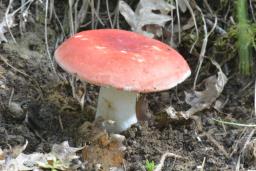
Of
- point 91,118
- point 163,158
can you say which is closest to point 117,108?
point 91,118

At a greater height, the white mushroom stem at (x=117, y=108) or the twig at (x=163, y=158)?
the white mushroom stem at (x=117, y=108)

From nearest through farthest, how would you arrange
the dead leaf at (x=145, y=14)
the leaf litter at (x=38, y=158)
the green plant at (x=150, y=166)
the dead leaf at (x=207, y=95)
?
the leaf litter at (x=38, y=158)
the green plant at (x=150, y=166)
the dead leaf at (x=207, y=95)
the dead leaf at (x=145, y=14)

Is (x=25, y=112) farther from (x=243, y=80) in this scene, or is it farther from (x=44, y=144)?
(x=243, y=80)

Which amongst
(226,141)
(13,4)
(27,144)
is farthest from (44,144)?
(13,4)

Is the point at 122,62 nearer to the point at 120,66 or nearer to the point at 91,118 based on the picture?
the point at 120,66

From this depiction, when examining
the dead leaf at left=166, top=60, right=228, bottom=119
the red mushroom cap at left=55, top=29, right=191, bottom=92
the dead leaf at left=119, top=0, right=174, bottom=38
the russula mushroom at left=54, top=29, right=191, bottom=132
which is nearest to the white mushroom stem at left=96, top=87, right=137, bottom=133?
the russula mushroom at left=54, top=29, right=191, bottom=132

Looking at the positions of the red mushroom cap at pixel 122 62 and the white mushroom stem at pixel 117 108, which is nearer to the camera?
the red mushroom cap at pixel 122 62

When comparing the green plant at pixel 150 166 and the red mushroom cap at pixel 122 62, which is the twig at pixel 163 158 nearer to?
the green plant at pixel 150 166

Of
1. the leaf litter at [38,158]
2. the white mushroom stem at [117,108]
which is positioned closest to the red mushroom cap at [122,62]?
the white mushroom stem at [117,108]
